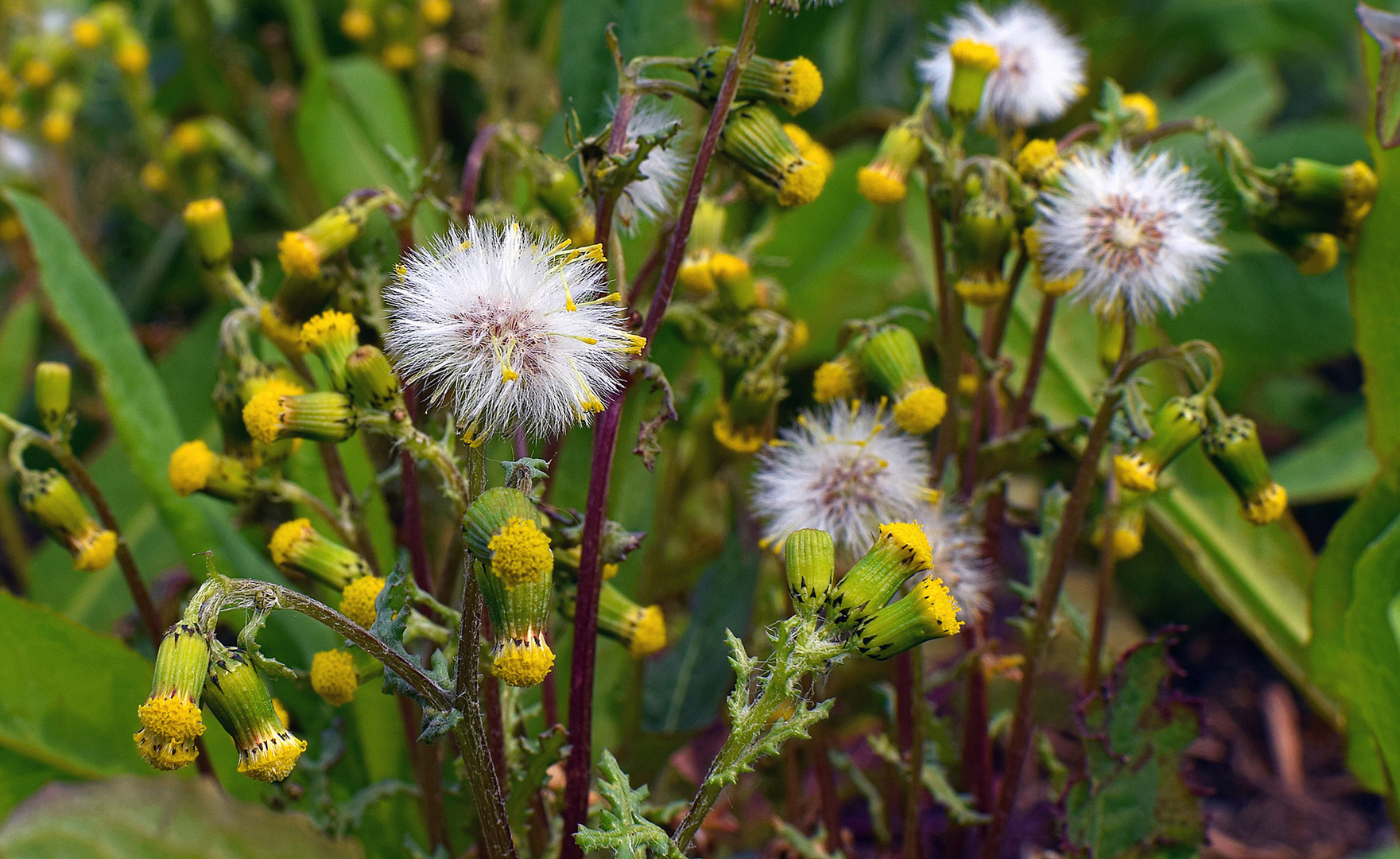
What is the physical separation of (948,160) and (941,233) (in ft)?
0.32

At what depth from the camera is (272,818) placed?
89 centimetres

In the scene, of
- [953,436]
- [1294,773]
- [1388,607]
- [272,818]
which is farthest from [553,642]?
[1294,773]

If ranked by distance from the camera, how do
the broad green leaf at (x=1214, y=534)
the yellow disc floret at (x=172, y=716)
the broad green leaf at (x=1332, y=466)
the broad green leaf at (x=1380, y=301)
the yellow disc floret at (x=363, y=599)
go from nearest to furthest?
the yellow disc floret at (x=172, y=716) → the yellow disc floret at (x=363, y=599) → the broad green leaf at (x=1380, y=301) → the broad green leaf at (x=1214, y=534) → the broad green leaf at (x=1332, y=466)

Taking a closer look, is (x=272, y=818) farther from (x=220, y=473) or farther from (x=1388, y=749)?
(x=1388, y=749)

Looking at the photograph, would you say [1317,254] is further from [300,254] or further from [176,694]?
[176,694]

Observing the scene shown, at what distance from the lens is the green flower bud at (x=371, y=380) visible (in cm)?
80

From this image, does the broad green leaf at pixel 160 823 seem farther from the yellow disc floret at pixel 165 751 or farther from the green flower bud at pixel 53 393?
the green flower bud at pixel 53 393

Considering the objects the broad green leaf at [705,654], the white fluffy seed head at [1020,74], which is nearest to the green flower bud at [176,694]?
the broad green leaf at [705,654]

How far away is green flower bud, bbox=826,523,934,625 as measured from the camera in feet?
2.54

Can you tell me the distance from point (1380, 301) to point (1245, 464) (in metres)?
0.46

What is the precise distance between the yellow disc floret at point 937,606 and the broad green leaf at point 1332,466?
1.27m

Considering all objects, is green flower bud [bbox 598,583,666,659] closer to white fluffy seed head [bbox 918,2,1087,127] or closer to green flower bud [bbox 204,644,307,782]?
green flower bud [bbox 204,644,307,782]

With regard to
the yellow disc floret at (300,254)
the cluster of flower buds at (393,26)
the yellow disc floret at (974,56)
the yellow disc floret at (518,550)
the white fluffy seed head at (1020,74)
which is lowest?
the yellow disc floret at (518,550)

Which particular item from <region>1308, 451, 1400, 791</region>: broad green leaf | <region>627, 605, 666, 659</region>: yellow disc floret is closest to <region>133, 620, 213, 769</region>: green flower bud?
<region>627, 605, 666, 659</region>: yellow disc floret
